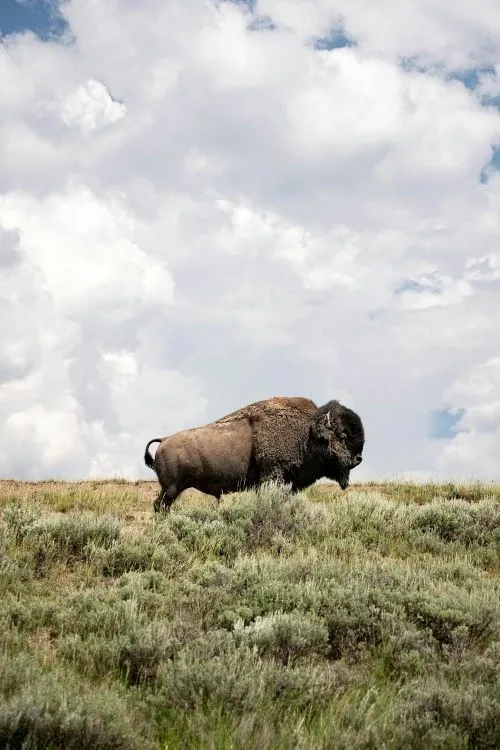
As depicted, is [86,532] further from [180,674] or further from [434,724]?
[434,724]

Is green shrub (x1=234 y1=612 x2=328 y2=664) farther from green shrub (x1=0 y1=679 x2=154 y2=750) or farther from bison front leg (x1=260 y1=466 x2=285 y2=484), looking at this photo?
bison front leg (x1=260 y1=466 x2=285 y2=484)

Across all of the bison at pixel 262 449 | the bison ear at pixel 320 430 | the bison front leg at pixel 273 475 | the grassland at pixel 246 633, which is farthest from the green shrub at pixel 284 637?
the bison ear at pixel 320 430

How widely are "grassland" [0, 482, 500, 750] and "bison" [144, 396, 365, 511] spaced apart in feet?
4.55

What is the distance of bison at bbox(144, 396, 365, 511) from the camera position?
13133mm

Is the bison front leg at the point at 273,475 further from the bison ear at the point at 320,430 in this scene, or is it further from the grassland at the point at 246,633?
the grassland at the point at 246,633

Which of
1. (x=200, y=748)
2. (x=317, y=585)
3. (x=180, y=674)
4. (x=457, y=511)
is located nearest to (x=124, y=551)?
(x=317, y=585)

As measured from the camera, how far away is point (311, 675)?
18.5 ft

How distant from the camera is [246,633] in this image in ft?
21.1

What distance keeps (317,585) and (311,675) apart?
2357mm

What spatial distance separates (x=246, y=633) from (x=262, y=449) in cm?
706

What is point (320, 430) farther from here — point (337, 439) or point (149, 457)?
point (149, 457)

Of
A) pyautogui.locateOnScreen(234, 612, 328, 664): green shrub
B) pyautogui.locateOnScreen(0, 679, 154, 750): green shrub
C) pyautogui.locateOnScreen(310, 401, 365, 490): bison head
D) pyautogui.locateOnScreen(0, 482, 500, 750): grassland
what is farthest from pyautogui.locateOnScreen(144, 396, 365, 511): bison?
pyautogui.locateOnScreen(0, 679, 154, 750): green shrub

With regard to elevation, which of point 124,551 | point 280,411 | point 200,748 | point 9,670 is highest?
point 280,411

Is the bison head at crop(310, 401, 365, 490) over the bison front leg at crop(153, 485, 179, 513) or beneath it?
over
